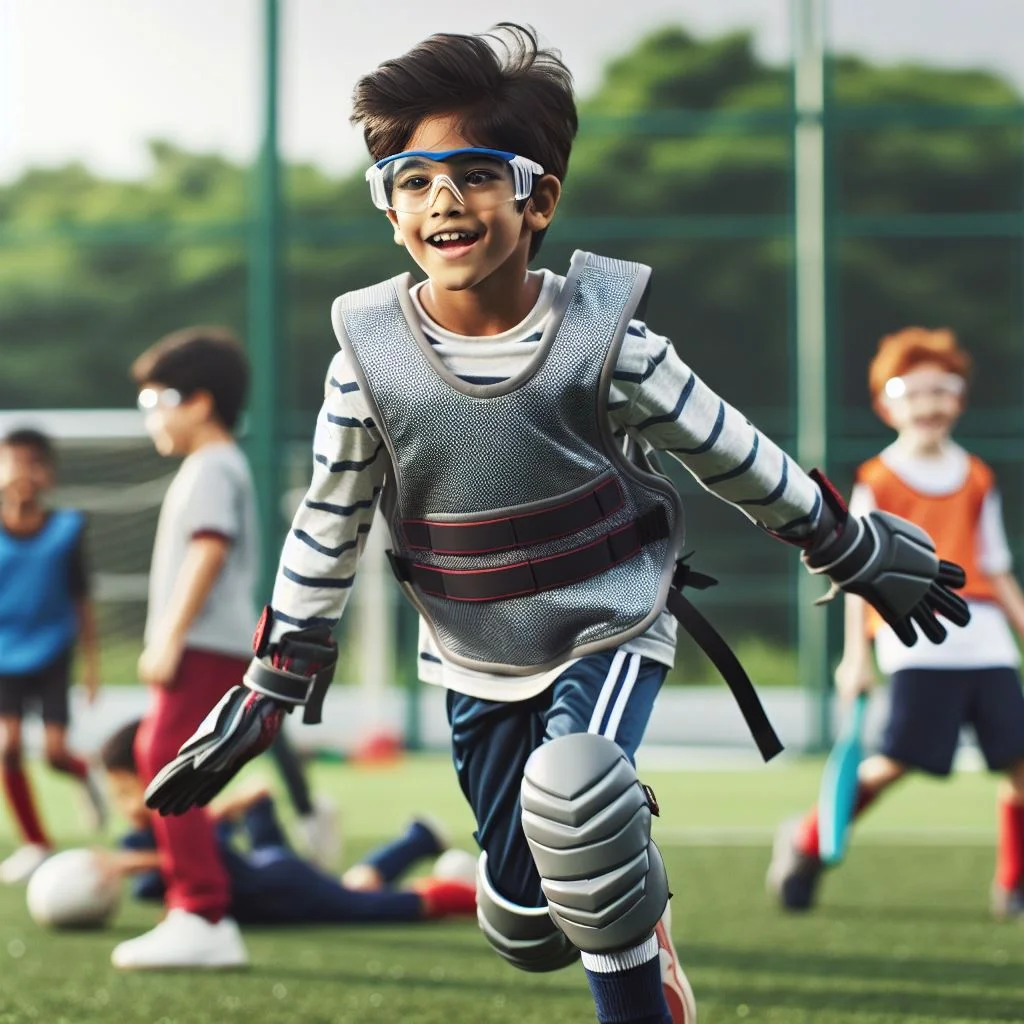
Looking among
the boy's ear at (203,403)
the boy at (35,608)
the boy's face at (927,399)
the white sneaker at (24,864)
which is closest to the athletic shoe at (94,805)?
the boy at (35,608)

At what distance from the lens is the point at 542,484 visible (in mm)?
3061

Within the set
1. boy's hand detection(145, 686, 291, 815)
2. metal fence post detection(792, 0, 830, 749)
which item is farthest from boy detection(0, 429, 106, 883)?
metal fence post detection(792, 0, 830, 749)

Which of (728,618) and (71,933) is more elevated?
(71,933)

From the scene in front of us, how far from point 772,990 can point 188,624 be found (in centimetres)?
166

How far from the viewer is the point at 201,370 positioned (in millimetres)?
5207

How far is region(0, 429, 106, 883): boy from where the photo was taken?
7.13 m

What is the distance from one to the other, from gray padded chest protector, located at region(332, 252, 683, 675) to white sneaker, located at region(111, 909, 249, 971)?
1821 mm

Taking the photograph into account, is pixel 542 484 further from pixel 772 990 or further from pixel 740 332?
pixel 740 332

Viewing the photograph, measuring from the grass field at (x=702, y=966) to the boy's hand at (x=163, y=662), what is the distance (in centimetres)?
71

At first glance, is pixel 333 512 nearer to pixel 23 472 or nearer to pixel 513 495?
pixel 513 495

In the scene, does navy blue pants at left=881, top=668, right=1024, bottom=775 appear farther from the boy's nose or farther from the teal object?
the boy's nose

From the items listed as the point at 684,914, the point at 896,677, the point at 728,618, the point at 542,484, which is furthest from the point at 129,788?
the point at 728,618

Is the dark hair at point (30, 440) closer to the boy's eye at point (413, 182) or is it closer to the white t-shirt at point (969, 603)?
the white t-shirt at point (969, 603)

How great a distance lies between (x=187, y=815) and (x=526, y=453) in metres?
2.10
